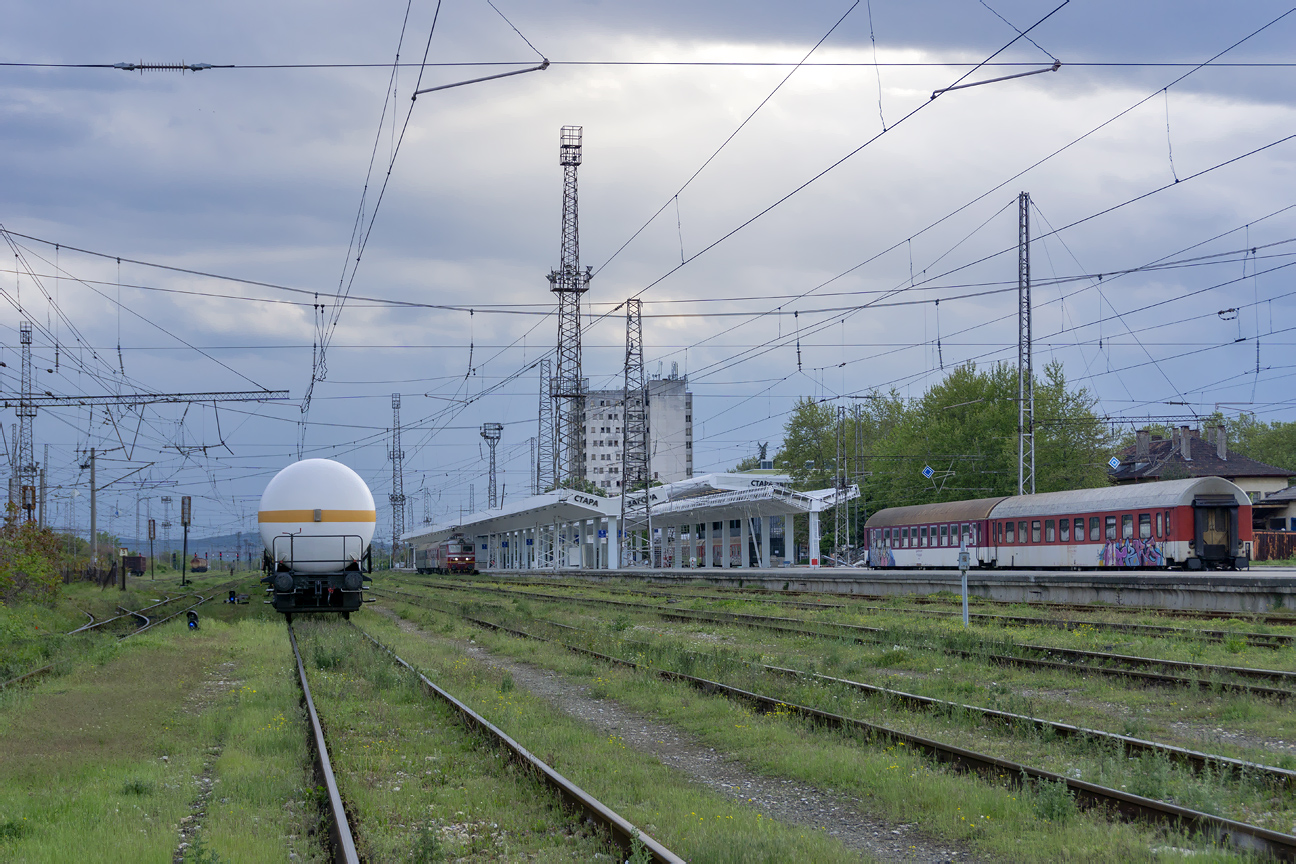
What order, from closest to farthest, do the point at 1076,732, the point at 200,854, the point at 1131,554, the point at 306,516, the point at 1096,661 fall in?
the point at 200,854 < the point at 1076,732 < the point at 1096,661 < the point at 306,516 < the point at 1131,554

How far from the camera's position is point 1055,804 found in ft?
24.6

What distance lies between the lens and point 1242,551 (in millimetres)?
33406

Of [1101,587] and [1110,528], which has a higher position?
[1110,528]

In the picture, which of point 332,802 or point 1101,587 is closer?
point 332,802

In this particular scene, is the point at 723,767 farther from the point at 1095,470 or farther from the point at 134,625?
the point at 1095,470

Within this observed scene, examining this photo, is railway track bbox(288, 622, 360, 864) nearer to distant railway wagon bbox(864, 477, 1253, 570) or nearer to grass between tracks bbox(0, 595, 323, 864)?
grass between tracks bbox(0, 595, 323, 864)

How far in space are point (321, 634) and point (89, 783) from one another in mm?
15810

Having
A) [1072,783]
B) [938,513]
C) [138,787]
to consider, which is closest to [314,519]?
[138,787]

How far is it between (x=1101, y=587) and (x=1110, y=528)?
753 centimetres

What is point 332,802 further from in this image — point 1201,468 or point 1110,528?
point 1201,468

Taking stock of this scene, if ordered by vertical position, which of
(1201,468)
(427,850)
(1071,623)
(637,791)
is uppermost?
(1201,468)

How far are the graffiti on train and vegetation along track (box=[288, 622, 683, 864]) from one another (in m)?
Answer: 27.5

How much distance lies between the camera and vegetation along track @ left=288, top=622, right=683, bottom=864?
6.58 metres

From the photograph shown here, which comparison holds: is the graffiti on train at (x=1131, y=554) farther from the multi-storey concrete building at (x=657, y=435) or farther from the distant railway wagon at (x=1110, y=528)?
the multi-storey concrete building at (x=657, y=435)
